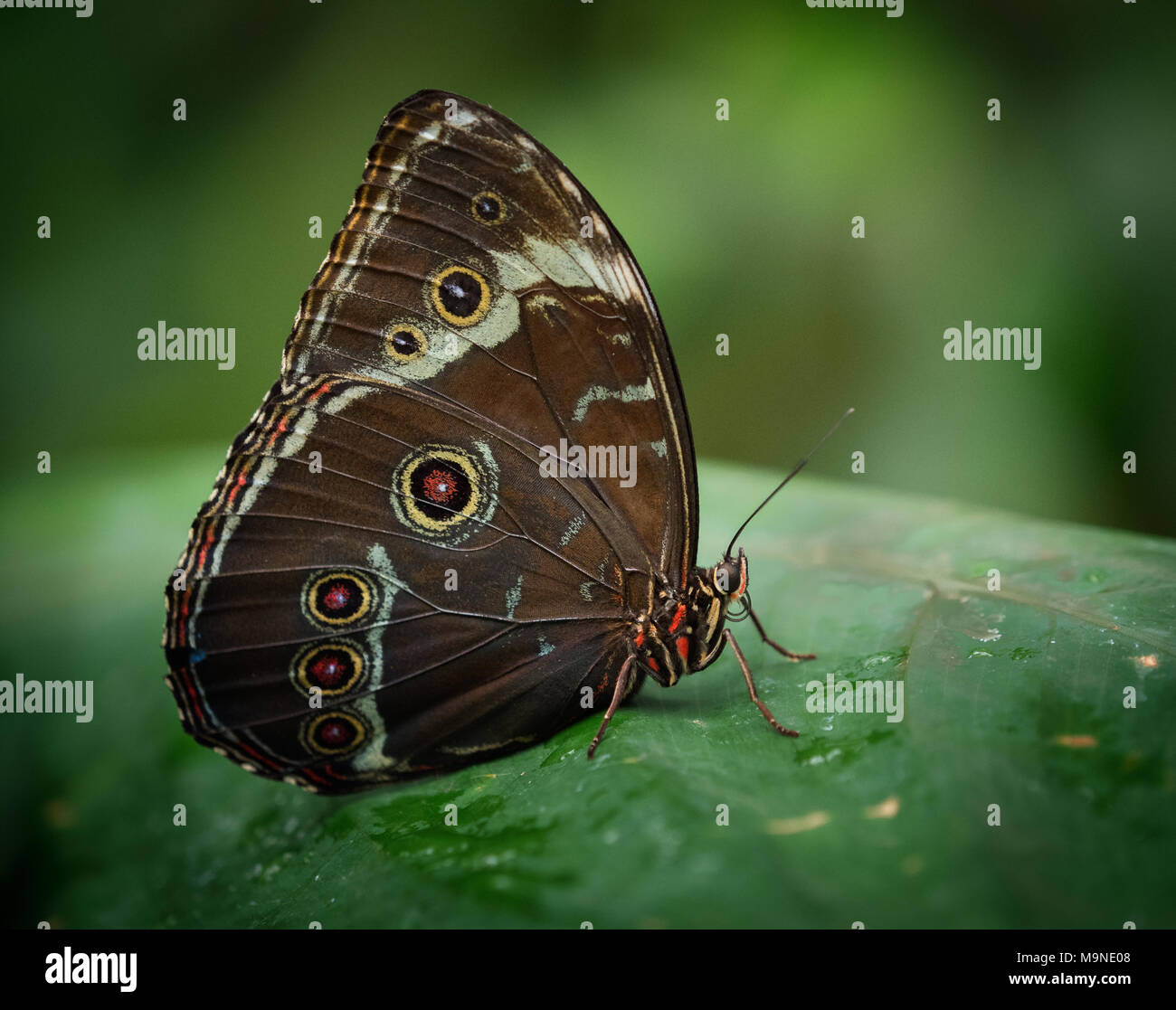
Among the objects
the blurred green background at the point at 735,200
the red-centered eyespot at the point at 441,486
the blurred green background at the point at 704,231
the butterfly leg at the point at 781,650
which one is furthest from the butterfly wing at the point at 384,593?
the blurred green background at the point at 735,200

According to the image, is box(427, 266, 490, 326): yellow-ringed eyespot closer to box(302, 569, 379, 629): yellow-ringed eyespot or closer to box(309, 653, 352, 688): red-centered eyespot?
box(302, 569, 379, 629): yellow-ringed eyespot

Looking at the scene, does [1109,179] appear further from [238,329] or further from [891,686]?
[238,329]

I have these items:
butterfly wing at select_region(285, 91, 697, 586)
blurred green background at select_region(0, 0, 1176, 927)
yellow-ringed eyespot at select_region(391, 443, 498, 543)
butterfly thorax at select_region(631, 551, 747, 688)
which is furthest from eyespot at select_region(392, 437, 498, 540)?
blurred green background at select_region(0, 0, 1176, 927)

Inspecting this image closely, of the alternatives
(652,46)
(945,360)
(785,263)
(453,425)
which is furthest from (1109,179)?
(453,425)

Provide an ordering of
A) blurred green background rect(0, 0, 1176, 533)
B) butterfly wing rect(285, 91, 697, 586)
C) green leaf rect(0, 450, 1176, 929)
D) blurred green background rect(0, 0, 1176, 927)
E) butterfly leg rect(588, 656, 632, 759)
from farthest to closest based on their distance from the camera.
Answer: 1. blurred green background rect(0, 0, 1176, 533)
2. blurred green background rect(0, 0, 1176, 927)
3. butterfly wing rect(285, 91, 697, 586)
4. butterfly leg rect(588, 656, 632, 759)
5. green leaf rect(0, 450, 1176, 929)

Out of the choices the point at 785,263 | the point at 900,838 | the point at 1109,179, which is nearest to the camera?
the point at 900,838

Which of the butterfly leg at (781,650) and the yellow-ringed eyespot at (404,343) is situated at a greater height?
the yellow-ringed eyespot at (404,343)

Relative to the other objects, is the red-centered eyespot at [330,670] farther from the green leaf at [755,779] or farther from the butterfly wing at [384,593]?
the green leaf at [755,779]
